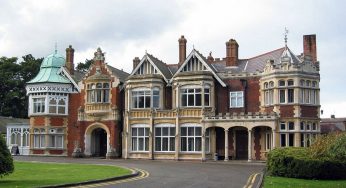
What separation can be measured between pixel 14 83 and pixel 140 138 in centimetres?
3481

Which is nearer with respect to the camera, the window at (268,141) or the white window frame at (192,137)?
the window at (268,141)

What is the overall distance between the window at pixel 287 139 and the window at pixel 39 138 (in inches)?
979

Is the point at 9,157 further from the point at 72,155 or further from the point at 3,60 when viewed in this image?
the point at 3,60

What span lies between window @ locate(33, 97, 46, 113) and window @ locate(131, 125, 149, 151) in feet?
35.7

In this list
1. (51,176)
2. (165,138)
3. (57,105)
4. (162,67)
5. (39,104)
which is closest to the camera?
(51,176)

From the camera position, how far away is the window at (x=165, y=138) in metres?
48.7

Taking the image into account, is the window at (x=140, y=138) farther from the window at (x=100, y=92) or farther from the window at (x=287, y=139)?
the window at (x=287, y=139)

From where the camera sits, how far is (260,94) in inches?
1865

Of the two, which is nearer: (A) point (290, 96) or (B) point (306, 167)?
(B) point (306, 167)

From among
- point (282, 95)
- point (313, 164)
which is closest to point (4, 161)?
point (313, 164)

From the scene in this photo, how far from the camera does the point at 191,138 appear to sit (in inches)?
1884

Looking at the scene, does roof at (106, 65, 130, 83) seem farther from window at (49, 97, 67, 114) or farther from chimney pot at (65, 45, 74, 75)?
window at (49, 97, 67, 114)

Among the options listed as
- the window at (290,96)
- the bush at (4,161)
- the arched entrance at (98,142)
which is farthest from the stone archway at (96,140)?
the bush at (4,161)

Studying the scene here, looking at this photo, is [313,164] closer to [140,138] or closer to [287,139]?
[287,139]
